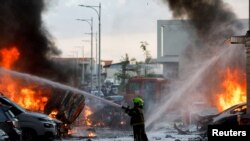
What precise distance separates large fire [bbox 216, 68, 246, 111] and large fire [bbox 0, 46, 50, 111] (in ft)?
24.5

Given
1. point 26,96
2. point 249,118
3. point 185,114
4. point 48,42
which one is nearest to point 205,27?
point 185,114

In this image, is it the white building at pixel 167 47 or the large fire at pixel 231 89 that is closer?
the large fire at pixel 231 89

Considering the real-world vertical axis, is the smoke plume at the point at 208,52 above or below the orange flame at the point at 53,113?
above

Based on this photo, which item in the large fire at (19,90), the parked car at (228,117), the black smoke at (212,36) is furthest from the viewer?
the black smoke at (212,36)

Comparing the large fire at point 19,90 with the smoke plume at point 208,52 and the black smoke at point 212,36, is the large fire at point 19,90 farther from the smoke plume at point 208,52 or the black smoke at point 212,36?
the black smoke at point 212,36

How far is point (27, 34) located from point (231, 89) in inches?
348

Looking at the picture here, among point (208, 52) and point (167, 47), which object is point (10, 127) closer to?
point (208, 52)

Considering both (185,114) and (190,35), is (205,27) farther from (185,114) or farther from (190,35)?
(185,114)

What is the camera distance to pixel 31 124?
16.1 m

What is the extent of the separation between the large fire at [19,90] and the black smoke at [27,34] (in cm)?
40

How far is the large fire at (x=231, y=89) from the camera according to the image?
2430 centimetres

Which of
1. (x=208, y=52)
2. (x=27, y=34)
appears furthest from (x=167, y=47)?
(x=27, y=34)

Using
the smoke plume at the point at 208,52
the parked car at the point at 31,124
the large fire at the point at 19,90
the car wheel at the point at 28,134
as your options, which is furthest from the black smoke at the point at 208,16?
the car wheel at the point at 28,134

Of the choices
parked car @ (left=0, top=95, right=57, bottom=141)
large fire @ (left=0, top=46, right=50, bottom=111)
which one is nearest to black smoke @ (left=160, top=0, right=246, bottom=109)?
large fire @ (left=0, top=46, right=50, bottom=111)
